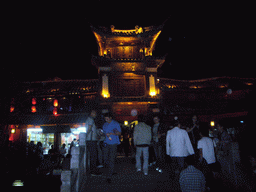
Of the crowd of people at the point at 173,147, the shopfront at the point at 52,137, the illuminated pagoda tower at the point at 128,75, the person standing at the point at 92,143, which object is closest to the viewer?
the crowd of people at the point at 173,147

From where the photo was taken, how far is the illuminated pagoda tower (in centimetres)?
1749

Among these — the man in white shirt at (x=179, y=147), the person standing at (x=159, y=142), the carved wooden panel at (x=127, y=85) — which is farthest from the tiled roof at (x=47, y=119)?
the man in white shirt at (x=179, y=147)

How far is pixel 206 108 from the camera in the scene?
768 inches

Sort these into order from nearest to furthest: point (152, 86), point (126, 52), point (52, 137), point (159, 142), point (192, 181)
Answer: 1. point (192, 181)
2. point (159, 142)
3. point (152, 86)
4. point (126, 52)
5. point (52, 137)

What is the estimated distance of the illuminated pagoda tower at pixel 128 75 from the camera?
688 inches

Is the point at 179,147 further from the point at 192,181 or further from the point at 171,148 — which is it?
the point at 192,181

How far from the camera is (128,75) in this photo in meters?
18.1

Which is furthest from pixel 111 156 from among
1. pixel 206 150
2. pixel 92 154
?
pixel 206 150

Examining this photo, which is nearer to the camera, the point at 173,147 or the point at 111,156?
the point at 173,147

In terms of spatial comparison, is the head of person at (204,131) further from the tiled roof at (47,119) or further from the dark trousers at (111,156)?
the tiled roof at (47,119)

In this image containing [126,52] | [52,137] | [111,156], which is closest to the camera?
[111,156]

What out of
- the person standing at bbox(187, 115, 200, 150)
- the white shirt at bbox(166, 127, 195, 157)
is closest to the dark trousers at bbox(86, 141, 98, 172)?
the white shirt at bbox(166, 127, 195, 157)

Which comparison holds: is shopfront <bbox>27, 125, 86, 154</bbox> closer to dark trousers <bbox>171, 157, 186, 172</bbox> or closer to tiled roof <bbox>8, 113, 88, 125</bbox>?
tiled roof <bbox>8, 113, 88, 125</bbox>

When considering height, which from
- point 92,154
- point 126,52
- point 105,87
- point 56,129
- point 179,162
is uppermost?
point 126,52
